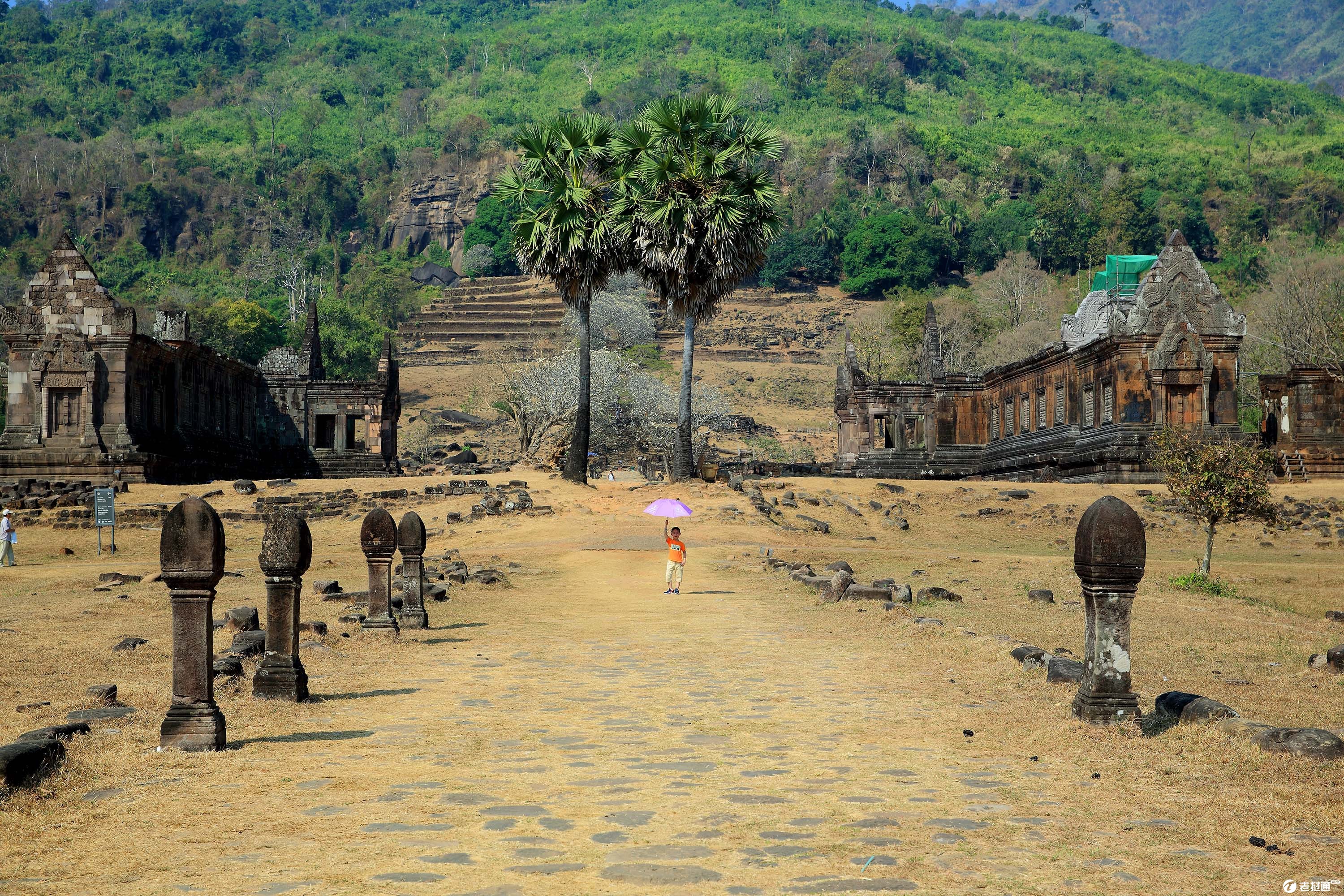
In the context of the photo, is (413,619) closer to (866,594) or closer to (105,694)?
(105,694)

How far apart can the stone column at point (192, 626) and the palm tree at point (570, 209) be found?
1102 inches

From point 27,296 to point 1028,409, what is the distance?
121 ft

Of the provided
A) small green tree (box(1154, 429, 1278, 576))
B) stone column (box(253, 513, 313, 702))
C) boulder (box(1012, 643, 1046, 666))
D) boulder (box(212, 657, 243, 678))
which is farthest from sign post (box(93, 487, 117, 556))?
small green tree (box(1154, 429, 1278, 576))

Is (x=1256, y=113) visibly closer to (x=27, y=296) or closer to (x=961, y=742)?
(x=27, y=296)

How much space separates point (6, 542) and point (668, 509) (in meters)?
14.7

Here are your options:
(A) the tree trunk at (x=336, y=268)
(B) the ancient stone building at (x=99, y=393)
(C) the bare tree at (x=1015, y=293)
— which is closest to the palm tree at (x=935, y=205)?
(C) the bare tree at (x=1015, y=293)

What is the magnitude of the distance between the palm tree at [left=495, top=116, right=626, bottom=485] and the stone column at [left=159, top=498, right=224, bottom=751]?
2798 cm

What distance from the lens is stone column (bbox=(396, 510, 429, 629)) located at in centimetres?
1727

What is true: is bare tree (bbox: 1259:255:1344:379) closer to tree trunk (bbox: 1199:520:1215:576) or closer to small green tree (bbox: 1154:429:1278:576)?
small green tree (bbox: 1154:429:1278:576)

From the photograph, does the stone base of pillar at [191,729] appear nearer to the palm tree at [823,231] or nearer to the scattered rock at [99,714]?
the scattered rock at [99,714]

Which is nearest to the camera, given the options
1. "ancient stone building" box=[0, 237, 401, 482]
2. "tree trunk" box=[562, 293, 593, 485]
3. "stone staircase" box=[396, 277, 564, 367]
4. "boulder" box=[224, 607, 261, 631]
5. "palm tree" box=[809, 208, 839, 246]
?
"boulder" box=[224, 607, 261, 631]

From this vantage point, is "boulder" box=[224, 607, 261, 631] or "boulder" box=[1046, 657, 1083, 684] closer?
"boulder" box=[1046, 657, 1083, 684]

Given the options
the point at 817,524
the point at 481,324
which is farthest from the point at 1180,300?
the point at 481,324

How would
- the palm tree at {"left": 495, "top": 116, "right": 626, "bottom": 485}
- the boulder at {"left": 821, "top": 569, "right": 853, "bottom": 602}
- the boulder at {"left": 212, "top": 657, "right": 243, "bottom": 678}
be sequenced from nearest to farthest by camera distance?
the boulder at {"left": 212, "top": 657, "right": 243, "bottom": 678}
the boulder at {"left": 821, "top": 569, "right": 853, "bottom": 602}
the palm tree at {"left": 495, "top": 116, "right": 626, "bottom": 485}
